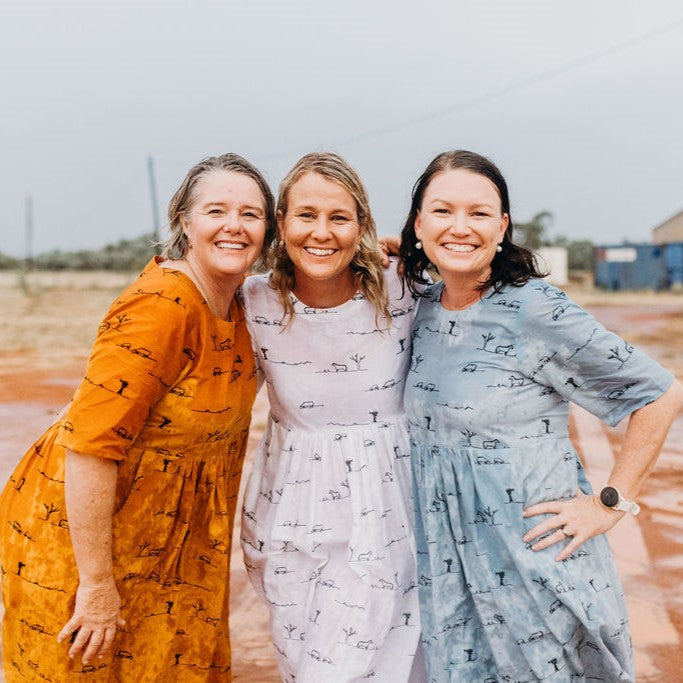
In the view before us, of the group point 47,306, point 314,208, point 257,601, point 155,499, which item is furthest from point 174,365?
point 47,306

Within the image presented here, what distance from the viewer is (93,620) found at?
6.85ft

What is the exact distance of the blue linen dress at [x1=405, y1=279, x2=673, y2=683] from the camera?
200 cm

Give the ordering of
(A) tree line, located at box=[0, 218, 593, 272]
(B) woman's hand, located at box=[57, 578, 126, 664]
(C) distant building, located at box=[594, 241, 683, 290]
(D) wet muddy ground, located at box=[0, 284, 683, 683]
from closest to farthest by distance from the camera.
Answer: (B) woman's hand, located at box=[57, 578, 126, 664]
(D) wet muddy ground, located at box=[0, 284, 683, 683]
(C) distant building, located at box=[594, 241, 683, 290]
(A) tree line, located at box=[0, 218, 593, 272]

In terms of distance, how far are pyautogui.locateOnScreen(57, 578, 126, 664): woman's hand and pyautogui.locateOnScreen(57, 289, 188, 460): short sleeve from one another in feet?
1.27

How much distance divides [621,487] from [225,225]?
125 centimetres

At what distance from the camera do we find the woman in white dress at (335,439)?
7.37 ft

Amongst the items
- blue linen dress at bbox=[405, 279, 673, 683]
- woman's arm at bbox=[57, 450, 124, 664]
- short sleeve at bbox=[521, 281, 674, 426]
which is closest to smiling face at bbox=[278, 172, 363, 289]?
blue linen dress at bbox=[405, 279, 673, 683]

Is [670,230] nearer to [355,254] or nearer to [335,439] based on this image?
[355,254]

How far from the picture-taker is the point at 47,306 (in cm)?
2188

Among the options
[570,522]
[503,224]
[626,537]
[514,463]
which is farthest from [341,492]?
[626,537]

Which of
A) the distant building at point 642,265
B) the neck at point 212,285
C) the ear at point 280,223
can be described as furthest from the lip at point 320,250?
the distant building at point 642,265

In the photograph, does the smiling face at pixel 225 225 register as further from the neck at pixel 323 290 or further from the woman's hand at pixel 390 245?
the woman's hand at pixel 390 245

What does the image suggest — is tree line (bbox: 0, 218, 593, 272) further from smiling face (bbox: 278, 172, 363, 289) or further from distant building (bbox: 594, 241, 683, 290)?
smiling face (bbox: 278, 172, 363, 289)

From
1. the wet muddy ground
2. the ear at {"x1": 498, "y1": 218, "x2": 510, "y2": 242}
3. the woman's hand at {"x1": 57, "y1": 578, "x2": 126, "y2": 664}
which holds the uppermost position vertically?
the ear at {"x1": 498, "y1": 218, "x2": 510, "y2": 242}
